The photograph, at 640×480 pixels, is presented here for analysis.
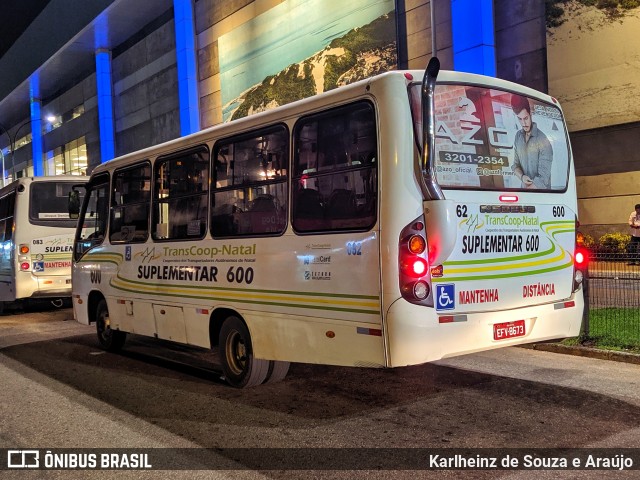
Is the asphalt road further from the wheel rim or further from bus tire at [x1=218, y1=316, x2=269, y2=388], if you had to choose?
the wheel rim

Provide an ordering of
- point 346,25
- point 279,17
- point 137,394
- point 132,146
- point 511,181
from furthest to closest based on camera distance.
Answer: point 132,146, point 279,17, point 346,25, point 137,394, point 511,181

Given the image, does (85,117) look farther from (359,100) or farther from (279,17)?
(359,100)

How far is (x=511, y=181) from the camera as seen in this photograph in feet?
18.4

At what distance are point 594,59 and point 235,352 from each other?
1662 centimetres

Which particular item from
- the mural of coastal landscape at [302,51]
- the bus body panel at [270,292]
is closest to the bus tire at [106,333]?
the bus body panel at [270,292]

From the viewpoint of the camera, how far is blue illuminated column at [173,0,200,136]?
34219mm

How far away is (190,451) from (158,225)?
3.68 m

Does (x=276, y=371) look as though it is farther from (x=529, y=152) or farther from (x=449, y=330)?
(x=529, y=152)

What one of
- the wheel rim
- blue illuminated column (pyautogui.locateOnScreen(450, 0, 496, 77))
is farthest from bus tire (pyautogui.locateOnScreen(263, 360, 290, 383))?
blue illuminated column (pyautogui.locateOnScreen(450, 0, 496, 77))

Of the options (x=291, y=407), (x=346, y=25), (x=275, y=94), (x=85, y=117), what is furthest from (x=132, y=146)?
(x=291, y=407)

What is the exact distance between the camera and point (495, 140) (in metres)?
5.54

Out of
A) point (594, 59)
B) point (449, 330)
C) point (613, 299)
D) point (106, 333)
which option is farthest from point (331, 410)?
point (594, 59)

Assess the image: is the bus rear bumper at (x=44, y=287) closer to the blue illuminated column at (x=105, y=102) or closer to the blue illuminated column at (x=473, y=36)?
the blue illuminated column at (x=473, y=36)

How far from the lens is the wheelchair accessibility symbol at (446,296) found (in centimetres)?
501
